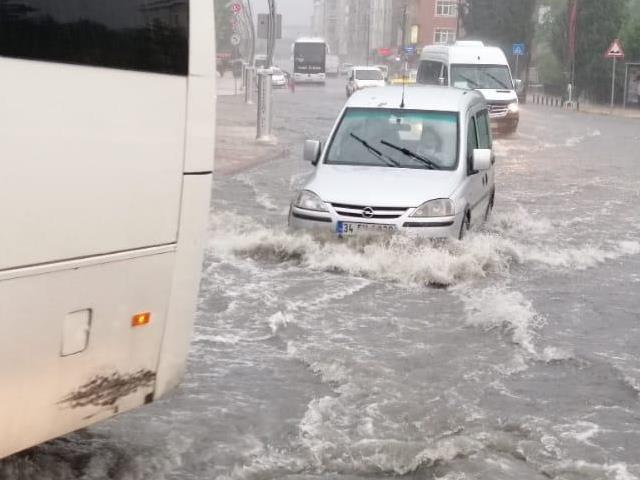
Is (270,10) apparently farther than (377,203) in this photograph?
Yes

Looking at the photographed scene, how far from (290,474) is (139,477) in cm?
70

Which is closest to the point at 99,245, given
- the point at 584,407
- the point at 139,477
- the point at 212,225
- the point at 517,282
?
the point at 139,477

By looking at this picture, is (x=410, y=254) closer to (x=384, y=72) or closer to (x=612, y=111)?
(x=612, y=111)

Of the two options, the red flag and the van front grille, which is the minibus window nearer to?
the van front grille

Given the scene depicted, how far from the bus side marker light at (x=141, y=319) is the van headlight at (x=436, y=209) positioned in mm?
6343

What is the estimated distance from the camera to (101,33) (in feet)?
13.7

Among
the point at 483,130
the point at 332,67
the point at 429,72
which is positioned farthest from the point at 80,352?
the point at 332,67

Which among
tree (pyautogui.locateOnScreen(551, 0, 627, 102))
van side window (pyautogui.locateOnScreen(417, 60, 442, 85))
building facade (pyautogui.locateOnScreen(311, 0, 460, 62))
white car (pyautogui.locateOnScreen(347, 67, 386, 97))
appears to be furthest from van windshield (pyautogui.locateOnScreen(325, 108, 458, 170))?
building facade (pyautogui.locateOnScreen(311, 0, 460, 62))

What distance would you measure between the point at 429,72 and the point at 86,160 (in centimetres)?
2970

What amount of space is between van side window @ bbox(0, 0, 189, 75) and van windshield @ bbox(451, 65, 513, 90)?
87.2ft

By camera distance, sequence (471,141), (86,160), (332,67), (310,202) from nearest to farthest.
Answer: (86,160) → (310,202) → (471,141) → (332,67)

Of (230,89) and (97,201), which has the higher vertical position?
(97,201)

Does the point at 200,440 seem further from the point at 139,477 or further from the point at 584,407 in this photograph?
the point at 584,407

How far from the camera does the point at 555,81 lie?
78.9 meters
